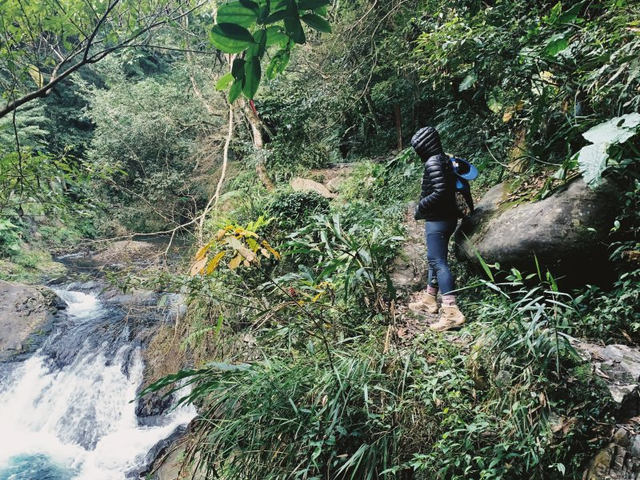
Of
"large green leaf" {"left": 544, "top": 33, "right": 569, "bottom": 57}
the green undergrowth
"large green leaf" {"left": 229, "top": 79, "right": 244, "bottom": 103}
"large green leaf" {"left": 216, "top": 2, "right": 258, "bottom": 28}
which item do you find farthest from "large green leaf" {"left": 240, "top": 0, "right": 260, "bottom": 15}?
"large green leaf" {"left": 544, "top": 33, "right": 569, "bottom": 57}

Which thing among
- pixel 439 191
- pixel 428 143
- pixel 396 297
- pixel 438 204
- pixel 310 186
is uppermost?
pixel 310 186

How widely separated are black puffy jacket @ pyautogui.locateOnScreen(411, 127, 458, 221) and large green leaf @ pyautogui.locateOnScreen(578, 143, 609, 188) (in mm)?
1076

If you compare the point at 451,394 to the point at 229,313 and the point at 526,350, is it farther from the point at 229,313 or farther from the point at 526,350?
the point at 229,313

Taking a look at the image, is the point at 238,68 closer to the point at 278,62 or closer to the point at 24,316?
the point at 278,62

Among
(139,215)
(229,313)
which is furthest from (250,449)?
(139,215)

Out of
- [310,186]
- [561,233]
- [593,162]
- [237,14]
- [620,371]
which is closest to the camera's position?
[237,14]

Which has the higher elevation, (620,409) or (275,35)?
(275,35)

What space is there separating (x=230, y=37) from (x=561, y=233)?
3.06 meters

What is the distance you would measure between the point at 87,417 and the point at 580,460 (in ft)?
21.1

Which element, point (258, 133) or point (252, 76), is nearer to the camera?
point (252, 76)

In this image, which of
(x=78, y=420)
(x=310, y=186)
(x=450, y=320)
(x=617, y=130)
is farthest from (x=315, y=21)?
(x=310, y=186)

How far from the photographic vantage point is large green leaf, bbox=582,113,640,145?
221 cm

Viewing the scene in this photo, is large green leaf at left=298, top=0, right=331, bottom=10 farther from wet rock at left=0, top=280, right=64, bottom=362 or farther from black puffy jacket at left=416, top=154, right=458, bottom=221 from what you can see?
wet rock at left=0, top=280, right=64, bottom=362

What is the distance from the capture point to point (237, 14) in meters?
0.66
